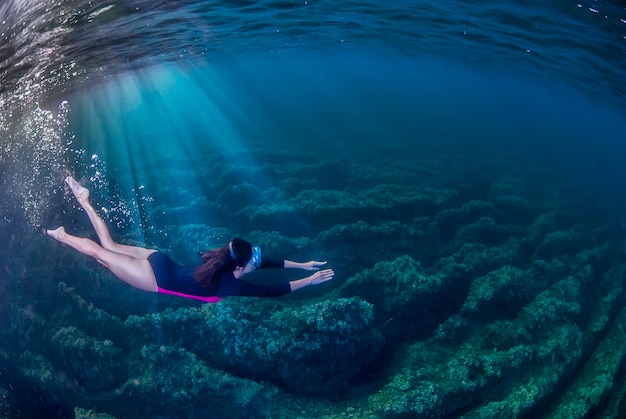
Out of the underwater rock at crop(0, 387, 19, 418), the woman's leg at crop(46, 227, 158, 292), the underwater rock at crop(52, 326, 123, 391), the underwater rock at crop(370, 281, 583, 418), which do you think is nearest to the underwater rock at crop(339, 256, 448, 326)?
the underwater rock at crop(370, 281, 583, 418)

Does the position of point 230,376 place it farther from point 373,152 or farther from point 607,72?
point 373,152

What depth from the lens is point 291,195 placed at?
58.6ft

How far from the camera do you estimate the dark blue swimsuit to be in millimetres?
5801

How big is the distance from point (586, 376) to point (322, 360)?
6.18 metres

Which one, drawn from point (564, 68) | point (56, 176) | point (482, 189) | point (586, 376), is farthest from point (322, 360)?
point (564, 68)

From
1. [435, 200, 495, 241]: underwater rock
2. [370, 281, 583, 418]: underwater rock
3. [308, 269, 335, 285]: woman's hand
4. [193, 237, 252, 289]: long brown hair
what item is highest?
[193, 237, 252, 289]: long brown hair

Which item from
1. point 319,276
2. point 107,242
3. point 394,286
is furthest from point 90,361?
point 394,286

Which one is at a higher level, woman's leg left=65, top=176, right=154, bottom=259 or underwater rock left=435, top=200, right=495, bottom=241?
woman's leg left=65, top=176, right=154, bottom=259

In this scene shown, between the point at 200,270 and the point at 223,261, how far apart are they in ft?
1.70

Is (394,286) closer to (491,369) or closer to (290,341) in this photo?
(491,369)

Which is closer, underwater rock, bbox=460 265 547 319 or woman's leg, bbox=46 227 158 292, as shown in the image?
woman's leg, bbox=46 227 158 292

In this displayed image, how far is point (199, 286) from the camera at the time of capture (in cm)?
Answer: 591

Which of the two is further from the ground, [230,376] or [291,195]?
[230,376]

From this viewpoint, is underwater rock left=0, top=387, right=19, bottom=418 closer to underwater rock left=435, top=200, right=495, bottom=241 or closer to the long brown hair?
the long brown hair
